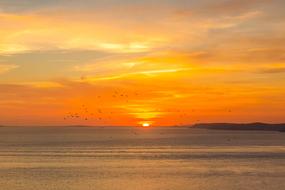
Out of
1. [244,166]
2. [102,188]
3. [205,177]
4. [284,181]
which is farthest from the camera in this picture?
[244,166]

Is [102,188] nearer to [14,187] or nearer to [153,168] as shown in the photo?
[14,187]

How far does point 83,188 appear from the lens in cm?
4712

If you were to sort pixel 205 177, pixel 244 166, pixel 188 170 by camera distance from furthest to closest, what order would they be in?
1. pixel 244 166
2. pixel 188 170
3. pixel 205 177

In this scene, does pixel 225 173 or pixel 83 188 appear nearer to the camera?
pixel 83 188

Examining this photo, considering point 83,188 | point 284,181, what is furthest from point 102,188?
point 284,181

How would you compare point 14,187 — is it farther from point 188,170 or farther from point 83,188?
point 188,170

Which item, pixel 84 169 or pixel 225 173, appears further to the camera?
pixel 84 169

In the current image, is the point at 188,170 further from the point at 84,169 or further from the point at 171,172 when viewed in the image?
the point at 84,169

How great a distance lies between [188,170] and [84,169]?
12839mm

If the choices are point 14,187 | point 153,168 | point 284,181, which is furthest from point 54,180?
point 284,181

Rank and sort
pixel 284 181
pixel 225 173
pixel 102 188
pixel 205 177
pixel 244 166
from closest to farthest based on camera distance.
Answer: pixel 102 188 → pixel 284 181 → pixel 205 177 → pixel 225 173 → pixel 244 166

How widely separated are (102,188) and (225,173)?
18.0 meters

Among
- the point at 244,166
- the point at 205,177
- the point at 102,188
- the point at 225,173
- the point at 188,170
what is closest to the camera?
the point at 102,188

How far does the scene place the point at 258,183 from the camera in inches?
1955
